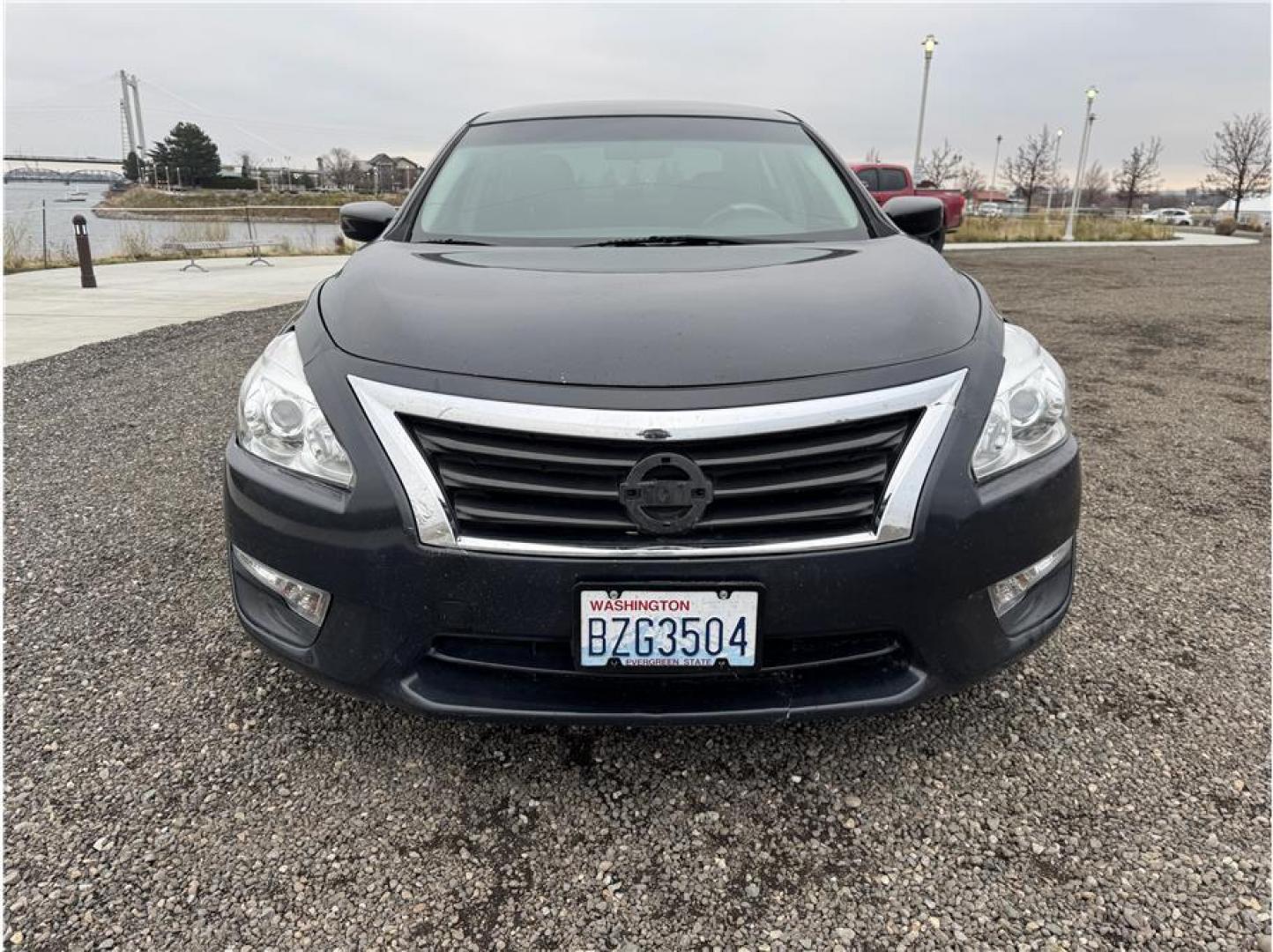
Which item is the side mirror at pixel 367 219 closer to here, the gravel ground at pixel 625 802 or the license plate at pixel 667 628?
the gravel ground at pixel 625 802

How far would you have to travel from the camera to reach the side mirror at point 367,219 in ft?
9.95

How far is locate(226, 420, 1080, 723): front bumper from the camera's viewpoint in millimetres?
1579

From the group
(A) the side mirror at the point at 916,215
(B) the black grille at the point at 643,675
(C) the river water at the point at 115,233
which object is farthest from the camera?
(C) the river water at the point at 115,233

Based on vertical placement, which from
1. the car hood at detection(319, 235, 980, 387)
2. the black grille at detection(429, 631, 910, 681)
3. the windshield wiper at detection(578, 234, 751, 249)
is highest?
the windshield wiper at detection(578, 234, 751, 249)

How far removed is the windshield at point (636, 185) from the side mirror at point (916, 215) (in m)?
0.24

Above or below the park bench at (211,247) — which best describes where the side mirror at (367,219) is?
above

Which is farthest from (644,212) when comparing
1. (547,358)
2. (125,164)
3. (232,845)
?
(125,164)

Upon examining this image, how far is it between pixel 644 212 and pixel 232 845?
77.8 inches

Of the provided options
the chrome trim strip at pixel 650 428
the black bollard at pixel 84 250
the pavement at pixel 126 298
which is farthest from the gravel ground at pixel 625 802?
the black bollard at pixel 84 250

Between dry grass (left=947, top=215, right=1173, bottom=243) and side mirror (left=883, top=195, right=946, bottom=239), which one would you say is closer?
side mirror (left=883, top=195, right=946, bottom=239)

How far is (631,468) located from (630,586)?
210 mm

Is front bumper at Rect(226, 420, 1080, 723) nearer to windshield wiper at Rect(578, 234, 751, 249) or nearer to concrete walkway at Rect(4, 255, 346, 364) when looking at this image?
windshield wiper at Rect(578, 234, 751, 249)

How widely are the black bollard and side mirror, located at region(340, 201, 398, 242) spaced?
8457mm

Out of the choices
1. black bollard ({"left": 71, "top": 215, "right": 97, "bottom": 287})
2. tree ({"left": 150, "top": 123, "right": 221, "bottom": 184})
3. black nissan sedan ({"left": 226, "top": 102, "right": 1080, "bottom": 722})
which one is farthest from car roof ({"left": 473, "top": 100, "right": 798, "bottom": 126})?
tree ({"left": 150, "top": 123, "right": 221, "bottom": 184})
